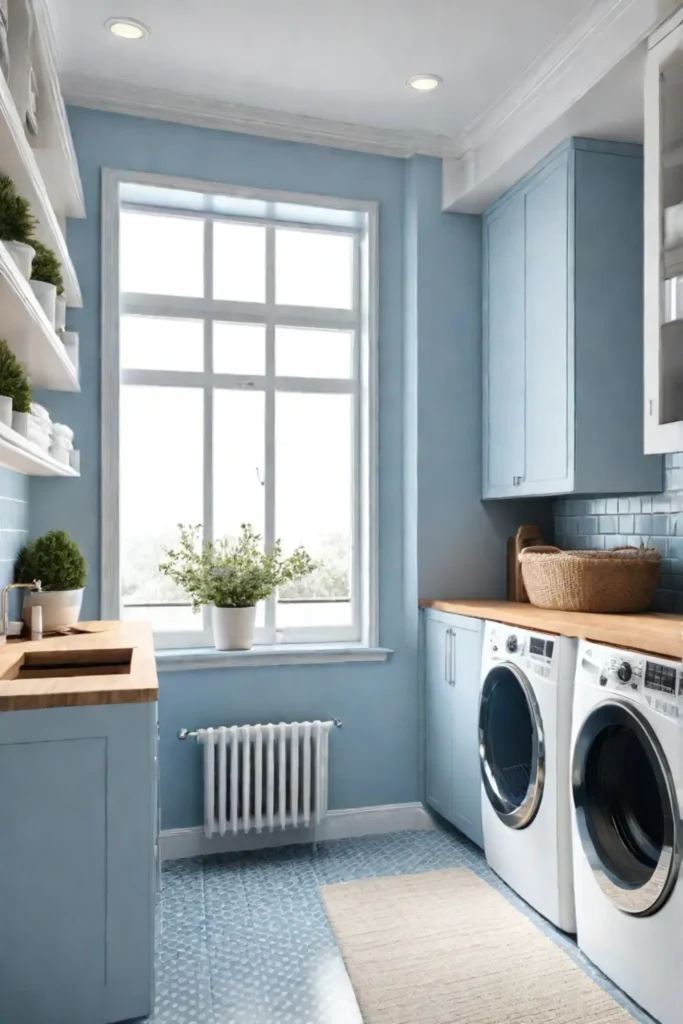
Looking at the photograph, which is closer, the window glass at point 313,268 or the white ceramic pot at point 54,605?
the white ceramic pot at point 54,605

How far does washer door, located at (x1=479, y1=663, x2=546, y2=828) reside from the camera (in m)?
2.43

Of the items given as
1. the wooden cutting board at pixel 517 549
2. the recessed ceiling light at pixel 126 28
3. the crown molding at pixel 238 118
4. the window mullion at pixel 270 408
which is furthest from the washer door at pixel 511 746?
the recessed ceiling light at pixel 126 28

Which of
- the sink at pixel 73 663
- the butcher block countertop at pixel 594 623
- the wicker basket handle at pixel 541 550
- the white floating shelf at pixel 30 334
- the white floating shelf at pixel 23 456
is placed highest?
the white floating shelf at pixel 30 334

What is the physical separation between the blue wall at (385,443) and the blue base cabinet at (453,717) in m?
0.10

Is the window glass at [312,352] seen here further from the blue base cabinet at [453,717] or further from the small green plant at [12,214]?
the small green plant at [12,214]

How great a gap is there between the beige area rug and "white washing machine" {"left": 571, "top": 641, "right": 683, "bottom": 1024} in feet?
0.46

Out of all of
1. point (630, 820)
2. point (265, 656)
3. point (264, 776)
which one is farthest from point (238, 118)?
point (630, 820)

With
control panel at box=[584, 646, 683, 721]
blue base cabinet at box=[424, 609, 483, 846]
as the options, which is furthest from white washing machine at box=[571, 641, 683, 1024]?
blue base cabinet at box=[424, 609, 483, 846]

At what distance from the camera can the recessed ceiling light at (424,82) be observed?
2.88 metres

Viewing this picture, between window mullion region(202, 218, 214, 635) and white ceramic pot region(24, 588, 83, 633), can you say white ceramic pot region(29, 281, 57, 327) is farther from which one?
window mullion region(202, 218, 214, 635)

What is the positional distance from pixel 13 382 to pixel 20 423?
10cm

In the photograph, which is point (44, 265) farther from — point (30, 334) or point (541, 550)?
point (541, 550)

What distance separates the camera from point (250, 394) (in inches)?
135

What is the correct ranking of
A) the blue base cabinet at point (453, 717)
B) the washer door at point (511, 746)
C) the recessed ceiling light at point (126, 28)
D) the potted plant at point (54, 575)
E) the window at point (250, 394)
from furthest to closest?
the window at point (250, 394)
the blue base cabinet at point (453, 717)
the potted plant at point (54, 575)
the recessed ceiling light at point (126, 28)
the washer door at point (511, 746)
